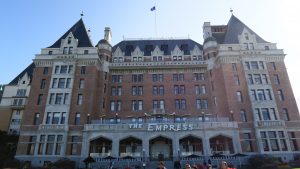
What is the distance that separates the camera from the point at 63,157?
1629 inches

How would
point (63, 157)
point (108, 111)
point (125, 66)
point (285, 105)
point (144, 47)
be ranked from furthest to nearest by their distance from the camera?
1. point (144, 47)
2. point (125, 66)
3. point (108, 111)
4. point (285, 105)
5. point (63, 157)

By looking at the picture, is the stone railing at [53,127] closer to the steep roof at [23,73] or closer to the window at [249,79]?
the steep roof at [23,73]

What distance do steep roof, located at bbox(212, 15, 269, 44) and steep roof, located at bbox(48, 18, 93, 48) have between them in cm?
3247

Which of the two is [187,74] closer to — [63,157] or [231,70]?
[231,70]

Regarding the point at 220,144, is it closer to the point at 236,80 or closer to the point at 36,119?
the point at 236,80

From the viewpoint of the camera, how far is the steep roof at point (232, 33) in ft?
176

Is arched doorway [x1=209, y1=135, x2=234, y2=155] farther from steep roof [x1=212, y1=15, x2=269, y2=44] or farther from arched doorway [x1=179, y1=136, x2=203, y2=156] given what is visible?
steep roof [x1=212, y1=15, x2=269, y2=44]

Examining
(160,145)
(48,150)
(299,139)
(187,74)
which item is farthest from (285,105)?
(48,150)

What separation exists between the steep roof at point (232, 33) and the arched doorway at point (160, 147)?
88.3ft

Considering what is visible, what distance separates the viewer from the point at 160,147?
1826 inches

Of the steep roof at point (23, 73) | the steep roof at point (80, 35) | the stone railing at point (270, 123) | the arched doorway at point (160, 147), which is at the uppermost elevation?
the steep roof at point (80, 35)

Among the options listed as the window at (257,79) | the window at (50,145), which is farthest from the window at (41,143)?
the window at (257,79)

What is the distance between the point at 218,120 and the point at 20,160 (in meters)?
38.0

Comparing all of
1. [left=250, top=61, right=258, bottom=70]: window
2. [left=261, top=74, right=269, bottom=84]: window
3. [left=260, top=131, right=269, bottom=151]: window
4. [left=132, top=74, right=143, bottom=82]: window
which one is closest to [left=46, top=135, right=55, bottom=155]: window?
[left=132, top=74, right=143, bottom=82]: window
